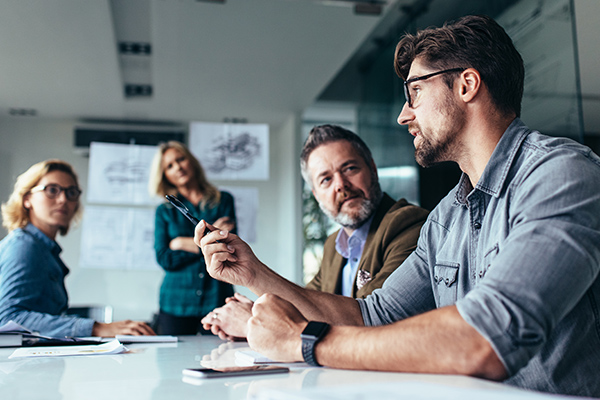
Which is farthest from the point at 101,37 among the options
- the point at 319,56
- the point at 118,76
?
the point at 319,56

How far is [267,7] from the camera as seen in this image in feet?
10.9

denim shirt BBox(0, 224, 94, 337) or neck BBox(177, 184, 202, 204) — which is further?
neck BBox(177, 184, 202, 204)

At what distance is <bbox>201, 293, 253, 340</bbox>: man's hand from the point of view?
157 centimetres

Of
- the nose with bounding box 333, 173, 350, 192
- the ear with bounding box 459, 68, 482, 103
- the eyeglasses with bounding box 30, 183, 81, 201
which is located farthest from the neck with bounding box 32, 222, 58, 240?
the ear with bounding box 459, 68, 482, 103

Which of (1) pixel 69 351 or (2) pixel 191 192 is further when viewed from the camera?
(2) pixel 191 192

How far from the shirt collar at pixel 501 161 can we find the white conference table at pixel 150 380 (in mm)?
488

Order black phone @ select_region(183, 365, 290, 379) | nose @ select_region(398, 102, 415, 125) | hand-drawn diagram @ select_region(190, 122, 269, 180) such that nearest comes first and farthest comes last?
black phone @ select_region(183, 365, 290, 379) → nose @ select_region(398, 102, 415, 125) → hand-drawn diagram @ select_region(190, 122, 269, 180)

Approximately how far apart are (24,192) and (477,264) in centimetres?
230

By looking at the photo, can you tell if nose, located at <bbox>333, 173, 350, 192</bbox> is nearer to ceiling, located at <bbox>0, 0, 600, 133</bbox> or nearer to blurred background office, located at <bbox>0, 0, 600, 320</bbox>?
blurred background office, located at <bbox>0, 0, 600, 320</bbox>

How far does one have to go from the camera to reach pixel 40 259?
2.17 m

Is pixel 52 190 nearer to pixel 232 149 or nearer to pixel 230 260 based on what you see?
pixel 232 149

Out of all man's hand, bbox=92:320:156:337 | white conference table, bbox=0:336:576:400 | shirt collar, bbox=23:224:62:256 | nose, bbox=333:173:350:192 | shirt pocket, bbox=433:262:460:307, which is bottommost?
man's hand, bbox=92:320:156:337

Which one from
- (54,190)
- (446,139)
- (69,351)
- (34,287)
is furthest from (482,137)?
(54,190)

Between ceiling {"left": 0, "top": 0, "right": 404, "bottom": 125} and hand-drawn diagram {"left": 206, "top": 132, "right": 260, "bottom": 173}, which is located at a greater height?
ceiling {"left": 0, "top": 0, "right": 404, "bottom": 125}
